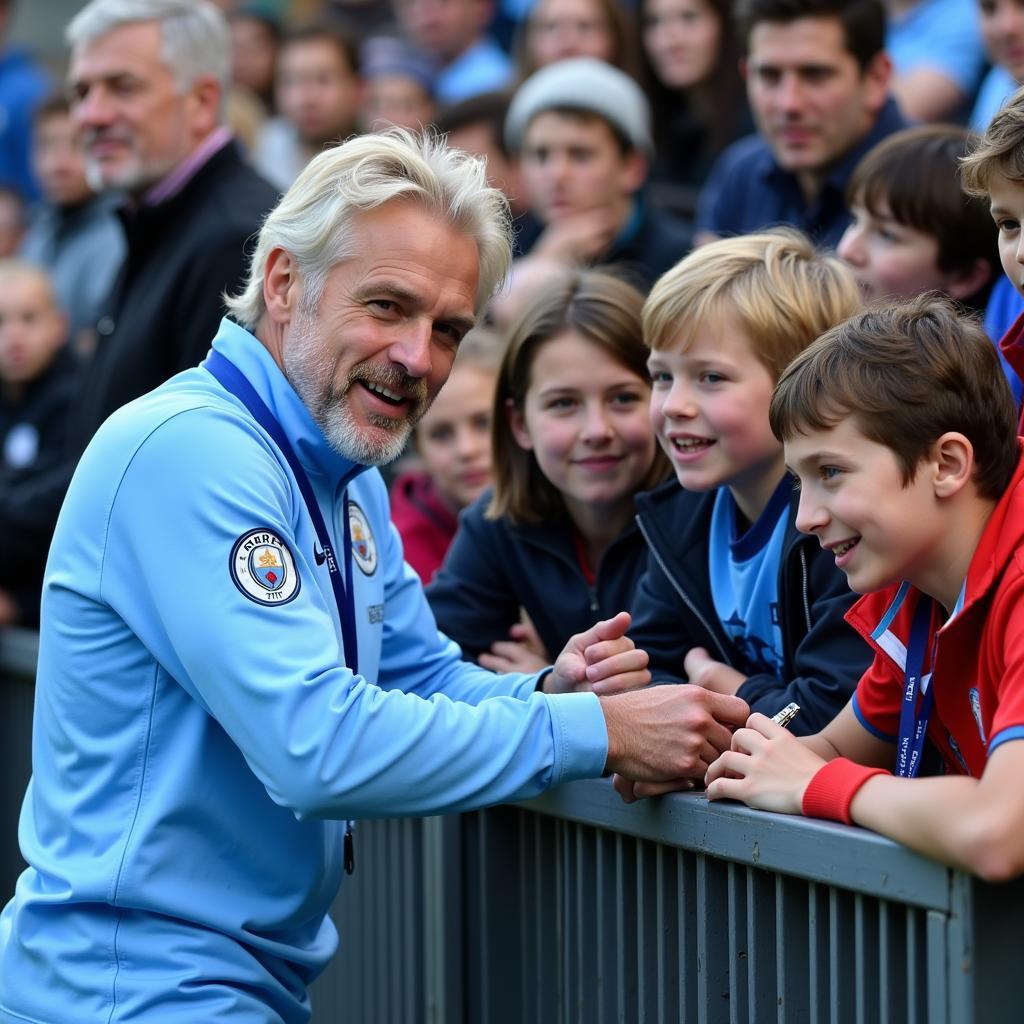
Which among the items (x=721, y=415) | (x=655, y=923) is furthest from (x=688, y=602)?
(x=655, y=923)

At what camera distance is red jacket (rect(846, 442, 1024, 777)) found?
2.31 meters

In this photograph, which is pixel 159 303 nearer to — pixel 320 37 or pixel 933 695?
pixel 933 695

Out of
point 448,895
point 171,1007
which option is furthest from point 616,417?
point 171,1007

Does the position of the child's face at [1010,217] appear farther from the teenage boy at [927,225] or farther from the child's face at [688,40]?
the child's face at [688,40]

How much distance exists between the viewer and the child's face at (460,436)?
4.93 meters

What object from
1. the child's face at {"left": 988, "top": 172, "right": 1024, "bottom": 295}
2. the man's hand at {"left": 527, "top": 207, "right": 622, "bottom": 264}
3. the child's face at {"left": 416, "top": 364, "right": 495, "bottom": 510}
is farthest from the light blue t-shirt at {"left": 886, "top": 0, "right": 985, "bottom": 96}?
the child's face at {"left": 988, "top": 172, "right": 1024, "bottom": 295}

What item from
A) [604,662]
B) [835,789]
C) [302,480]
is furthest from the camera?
[604,662]

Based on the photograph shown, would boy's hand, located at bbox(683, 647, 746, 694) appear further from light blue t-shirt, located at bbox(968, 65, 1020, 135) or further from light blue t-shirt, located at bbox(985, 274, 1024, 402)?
light blue t-shirt, located at bbox(968, 65, 1020, 135)

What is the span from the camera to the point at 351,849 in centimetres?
306

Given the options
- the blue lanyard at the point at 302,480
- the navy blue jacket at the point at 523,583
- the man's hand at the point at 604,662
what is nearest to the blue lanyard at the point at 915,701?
the man's hand at the point at 604,662

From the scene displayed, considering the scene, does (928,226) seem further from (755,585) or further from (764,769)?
(764,769)

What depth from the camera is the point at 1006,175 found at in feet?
9.13

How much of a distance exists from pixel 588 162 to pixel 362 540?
3114mm

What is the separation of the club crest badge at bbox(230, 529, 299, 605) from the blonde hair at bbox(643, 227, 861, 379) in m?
1.06
